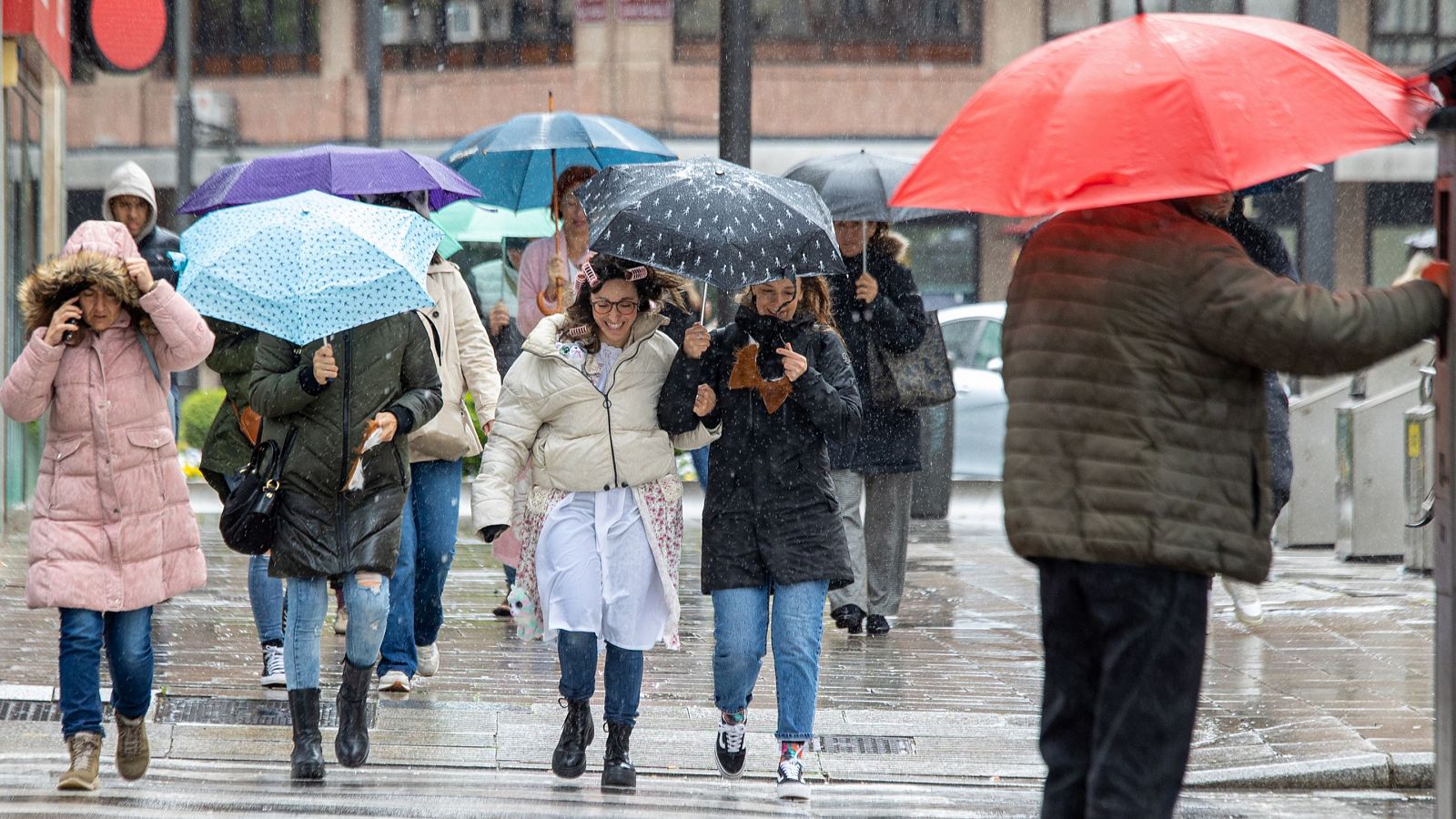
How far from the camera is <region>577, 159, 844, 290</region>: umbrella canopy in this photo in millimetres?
5480

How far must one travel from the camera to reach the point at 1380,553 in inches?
443

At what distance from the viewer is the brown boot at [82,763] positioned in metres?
5.56

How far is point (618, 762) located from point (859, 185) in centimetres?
313

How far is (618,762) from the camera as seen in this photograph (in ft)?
19.0

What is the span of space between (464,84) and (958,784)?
22242 mm

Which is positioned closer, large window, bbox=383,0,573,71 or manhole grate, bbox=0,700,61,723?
manhole grate, bbox=0,700,61,723

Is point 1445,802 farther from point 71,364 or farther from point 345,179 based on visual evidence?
point 345,179

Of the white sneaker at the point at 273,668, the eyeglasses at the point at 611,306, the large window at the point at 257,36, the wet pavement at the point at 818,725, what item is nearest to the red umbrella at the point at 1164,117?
the eyeglasses at the point at 611,306

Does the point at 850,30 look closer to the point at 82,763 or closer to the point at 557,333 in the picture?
the point at 557,333

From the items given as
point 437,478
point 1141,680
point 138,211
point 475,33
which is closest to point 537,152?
point 138,211

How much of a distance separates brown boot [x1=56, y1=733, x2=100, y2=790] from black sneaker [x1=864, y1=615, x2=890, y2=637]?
3.76 meters

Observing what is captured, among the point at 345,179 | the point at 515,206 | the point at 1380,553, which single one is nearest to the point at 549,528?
the point at 345,179

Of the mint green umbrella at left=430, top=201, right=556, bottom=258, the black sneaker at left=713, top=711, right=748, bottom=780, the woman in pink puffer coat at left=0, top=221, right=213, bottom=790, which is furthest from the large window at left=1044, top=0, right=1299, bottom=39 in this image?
the woman in pink puffer coat at left=0, top=221, right=213, bottom=790

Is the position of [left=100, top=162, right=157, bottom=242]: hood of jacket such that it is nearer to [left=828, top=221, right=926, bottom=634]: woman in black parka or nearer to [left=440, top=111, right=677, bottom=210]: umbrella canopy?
[left=440, top=111, right=677, bottom=210]: umbrella canopy
